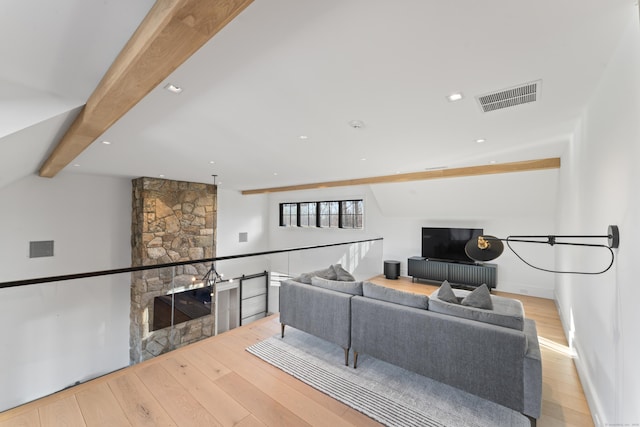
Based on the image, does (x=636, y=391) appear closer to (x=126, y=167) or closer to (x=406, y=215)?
(x=406, y=215)

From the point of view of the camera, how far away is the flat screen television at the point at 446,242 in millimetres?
6164

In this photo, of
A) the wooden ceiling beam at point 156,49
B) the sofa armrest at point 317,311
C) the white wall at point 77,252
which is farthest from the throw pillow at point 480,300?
the white wall at point 77,252

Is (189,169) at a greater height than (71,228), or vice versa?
(189,169)

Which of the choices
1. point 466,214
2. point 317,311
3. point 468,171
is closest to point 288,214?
point 466,214

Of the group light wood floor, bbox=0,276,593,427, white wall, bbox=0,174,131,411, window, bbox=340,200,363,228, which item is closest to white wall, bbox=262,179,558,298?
window, bbox=340,200,363,228

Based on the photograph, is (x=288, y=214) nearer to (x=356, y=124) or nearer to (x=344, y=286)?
(x=344, y=286)

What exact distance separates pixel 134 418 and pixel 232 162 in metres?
3.61

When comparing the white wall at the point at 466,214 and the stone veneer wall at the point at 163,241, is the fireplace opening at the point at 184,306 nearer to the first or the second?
the stone veneer wall at the point at 163,241

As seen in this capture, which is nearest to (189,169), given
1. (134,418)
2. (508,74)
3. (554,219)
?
(134,418)

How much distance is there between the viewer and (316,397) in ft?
7.73

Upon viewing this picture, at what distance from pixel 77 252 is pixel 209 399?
564 cm

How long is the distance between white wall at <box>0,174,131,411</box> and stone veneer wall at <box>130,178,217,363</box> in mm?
298

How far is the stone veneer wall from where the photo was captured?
6.00m

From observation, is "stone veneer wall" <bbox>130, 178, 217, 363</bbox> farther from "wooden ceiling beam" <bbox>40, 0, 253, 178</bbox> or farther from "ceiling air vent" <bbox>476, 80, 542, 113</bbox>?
"ceiling air vent" <bbox>476, 80, 542, 113</bbox>
